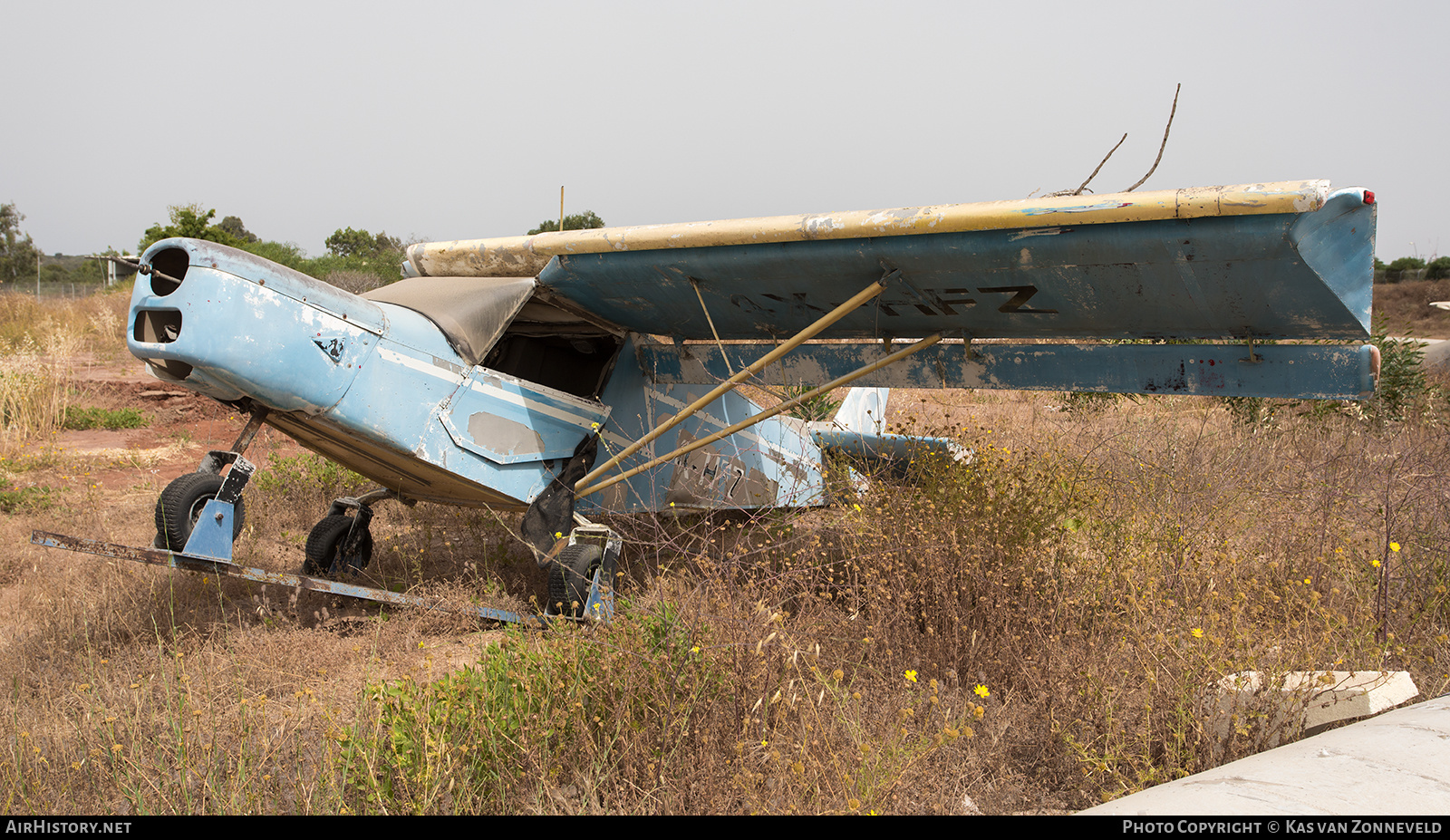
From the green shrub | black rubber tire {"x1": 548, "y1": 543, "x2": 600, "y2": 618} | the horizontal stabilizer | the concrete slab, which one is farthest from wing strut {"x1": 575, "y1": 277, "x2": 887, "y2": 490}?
the green shrub

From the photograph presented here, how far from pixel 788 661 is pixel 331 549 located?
373 centimetres

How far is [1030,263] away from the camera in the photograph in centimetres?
365

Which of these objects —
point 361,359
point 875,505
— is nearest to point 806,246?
point 875,505

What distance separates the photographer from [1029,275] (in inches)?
148

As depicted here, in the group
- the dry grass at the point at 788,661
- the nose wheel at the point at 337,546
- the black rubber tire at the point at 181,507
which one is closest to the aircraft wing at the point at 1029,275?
the dry grass at the point at 788,661

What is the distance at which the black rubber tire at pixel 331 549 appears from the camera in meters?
5.10

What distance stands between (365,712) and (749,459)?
11.6 feet

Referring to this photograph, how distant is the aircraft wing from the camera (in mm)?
3152

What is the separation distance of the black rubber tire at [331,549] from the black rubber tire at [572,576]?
1656mm

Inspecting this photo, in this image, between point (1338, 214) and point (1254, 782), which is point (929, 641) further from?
point (1338, 214)

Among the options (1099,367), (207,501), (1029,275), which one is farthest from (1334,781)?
(207,501)

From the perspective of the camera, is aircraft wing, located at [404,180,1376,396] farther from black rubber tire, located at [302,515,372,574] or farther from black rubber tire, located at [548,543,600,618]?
black rubber tire, located at [302,515,372,574]

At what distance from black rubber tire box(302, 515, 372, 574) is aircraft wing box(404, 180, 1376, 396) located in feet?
5.97

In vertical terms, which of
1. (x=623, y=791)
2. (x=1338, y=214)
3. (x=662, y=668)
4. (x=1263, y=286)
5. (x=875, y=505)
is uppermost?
(x=1338, y=214)
